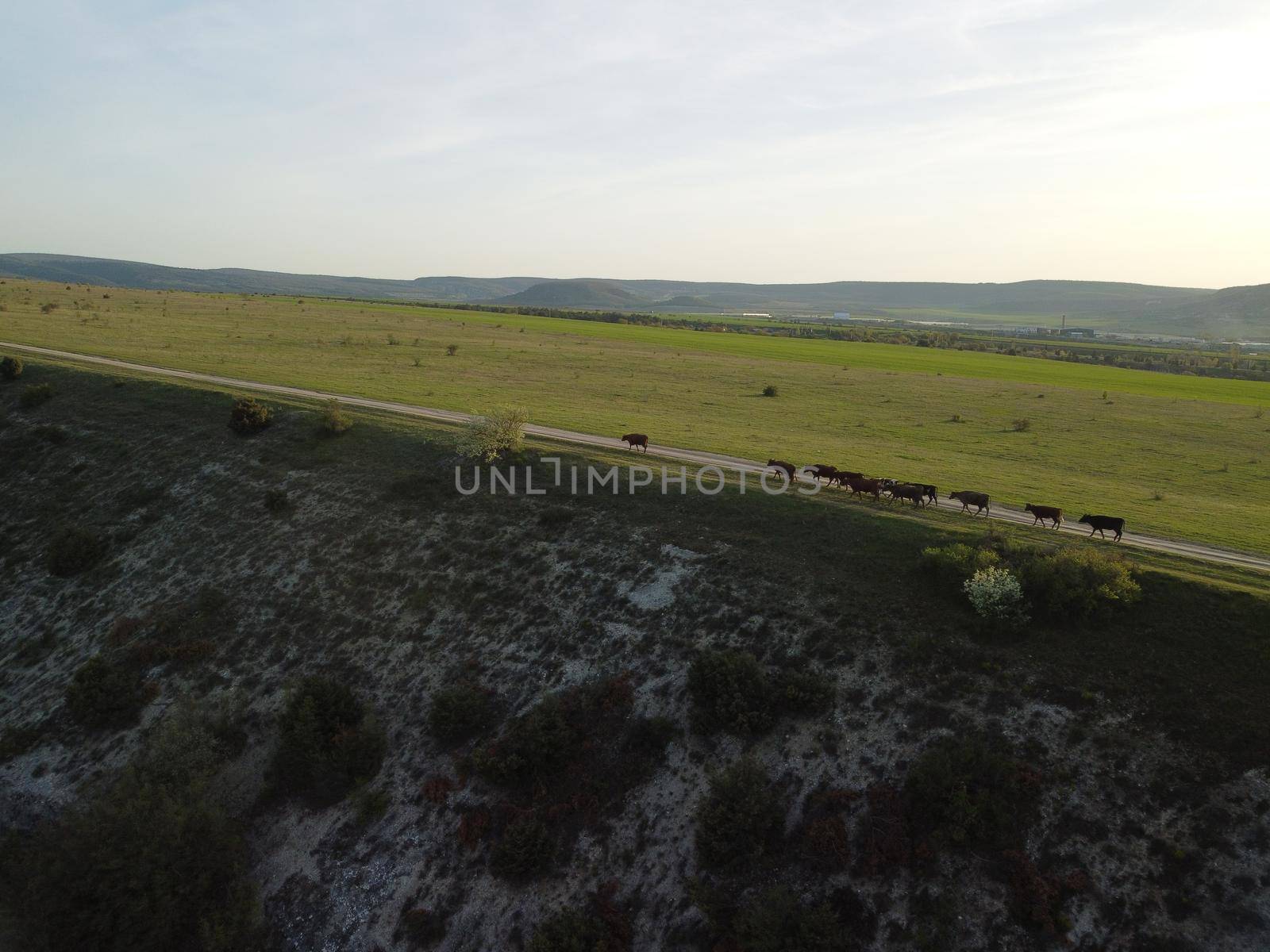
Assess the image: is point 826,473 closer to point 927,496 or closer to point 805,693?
point 927,496

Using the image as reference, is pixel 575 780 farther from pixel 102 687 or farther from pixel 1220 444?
pixel 1220 444

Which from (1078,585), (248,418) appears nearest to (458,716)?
(1078,585)

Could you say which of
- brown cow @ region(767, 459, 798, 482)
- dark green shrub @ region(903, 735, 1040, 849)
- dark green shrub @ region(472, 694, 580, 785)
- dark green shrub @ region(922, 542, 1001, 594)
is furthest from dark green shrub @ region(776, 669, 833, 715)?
brown cow @ region(767, 459, 798, 482)

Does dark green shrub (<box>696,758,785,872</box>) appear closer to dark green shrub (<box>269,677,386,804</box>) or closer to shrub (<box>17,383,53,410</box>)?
dark green shrub (<box>269,677,386,804</box>)

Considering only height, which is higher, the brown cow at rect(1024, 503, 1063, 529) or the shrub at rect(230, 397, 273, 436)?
the shrub at rect(230, 397, 273, 436)

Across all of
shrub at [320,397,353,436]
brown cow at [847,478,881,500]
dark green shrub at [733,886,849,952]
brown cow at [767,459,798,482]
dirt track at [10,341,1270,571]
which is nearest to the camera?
dark green shrub at [733,886,849,952]

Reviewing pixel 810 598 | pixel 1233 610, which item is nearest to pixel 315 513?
pixel 810 598
